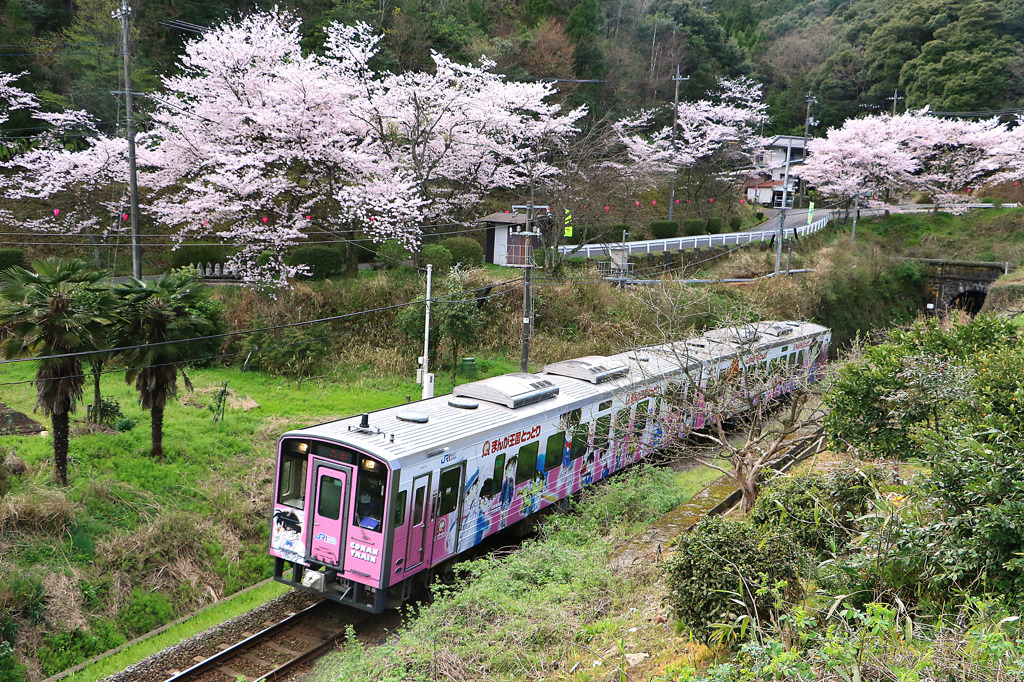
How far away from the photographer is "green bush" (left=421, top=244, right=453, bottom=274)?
2425 centimetres

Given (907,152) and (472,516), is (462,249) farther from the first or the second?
(907,152)

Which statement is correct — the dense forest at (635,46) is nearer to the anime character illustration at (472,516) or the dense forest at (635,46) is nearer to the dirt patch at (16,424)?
the dirt patch at (16,424)

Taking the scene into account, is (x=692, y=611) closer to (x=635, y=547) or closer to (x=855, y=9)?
(x=635, y=547)

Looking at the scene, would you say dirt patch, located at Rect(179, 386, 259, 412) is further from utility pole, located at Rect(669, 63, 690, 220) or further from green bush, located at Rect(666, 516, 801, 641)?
utility pole, located at Rect(669, 63, 690, 220)

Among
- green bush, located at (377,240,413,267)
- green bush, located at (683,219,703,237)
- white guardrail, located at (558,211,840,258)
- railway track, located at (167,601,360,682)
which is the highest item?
green bush, located at (683,219,703,237)

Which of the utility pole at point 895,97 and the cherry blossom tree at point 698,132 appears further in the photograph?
the utility pole at point 895,97

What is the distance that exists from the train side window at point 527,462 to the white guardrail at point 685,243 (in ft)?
54.4

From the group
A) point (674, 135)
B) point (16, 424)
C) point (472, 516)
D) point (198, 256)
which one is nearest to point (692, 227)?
point (674, 135)

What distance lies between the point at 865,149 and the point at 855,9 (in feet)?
90.1

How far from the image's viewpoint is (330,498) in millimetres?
10227

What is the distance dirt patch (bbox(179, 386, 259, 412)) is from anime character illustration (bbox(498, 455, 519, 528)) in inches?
302

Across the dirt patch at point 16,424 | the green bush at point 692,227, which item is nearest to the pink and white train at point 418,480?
the dirt patch at point 16,424

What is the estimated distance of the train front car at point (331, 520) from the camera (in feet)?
32.4

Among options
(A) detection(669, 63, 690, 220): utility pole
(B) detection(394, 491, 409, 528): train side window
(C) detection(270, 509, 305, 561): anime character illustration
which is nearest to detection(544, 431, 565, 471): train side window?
(B) detection(394, 491, 409, 528): train side window
